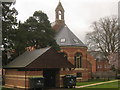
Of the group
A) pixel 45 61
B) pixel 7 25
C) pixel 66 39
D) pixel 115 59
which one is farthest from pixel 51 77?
pixel 115 59

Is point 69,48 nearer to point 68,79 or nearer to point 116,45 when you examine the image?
point 116,45

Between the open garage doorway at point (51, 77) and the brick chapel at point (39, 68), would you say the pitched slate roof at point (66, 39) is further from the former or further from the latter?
the open garage doorway at point (51, 77)

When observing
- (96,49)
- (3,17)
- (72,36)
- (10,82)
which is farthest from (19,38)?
(96,49)

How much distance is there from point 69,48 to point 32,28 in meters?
11.3

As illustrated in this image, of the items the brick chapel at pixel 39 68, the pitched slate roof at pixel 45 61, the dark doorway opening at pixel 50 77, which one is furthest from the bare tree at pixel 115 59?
the pitched slate roof at pixel 45 61

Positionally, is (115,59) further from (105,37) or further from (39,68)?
(39,68)

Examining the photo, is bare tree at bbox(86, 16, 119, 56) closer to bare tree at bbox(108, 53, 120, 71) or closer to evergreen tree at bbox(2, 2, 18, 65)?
bare tree at bbox(108, 53, 120, 71)

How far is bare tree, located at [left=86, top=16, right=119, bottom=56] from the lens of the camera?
5100cm

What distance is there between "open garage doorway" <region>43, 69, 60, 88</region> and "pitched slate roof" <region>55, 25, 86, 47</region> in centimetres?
1791

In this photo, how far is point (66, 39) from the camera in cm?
4800

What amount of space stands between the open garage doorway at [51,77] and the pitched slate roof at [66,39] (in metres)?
17.9

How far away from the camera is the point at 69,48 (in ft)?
152

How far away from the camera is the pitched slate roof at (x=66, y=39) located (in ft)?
155

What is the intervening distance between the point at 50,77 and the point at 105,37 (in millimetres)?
25326
